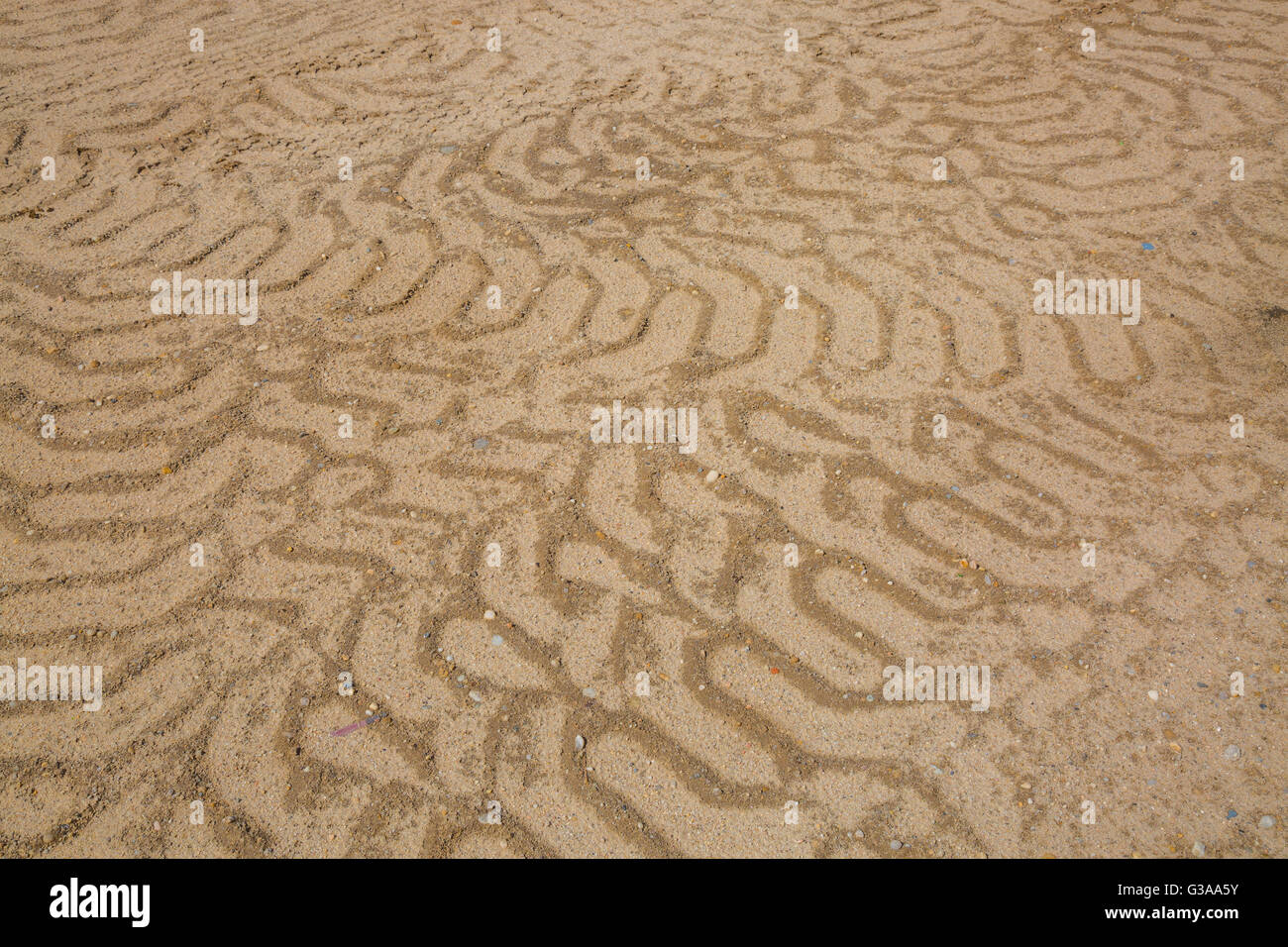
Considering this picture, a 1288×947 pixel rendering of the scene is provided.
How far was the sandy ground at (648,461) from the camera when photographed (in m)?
2.31

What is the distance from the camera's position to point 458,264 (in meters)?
4.01

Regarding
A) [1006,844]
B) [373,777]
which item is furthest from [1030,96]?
[373,777]

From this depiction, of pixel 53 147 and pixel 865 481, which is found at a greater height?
pixel 53 147

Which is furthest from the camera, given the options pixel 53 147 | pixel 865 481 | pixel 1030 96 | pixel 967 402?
pixel 1030 96

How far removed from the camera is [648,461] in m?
3.17

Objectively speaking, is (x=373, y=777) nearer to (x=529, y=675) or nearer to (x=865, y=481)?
(x=529, y=675)

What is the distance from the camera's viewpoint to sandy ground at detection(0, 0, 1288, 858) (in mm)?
2314
